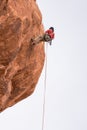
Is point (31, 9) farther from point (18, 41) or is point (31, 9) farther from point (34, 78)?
point (34, 78)

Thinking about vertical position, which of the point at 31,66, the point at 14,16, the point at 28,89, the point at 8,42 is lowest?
the point at 28,89

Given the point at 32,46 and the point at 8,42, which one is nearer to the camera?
the point at 8,42

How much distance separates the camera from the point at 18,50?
34.3ft

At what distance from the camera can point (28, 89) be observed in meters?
14.0

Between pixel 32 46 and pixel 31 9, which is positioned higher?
pixel 31 9

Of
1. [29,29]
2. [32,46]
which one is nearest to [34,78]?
[32,46]

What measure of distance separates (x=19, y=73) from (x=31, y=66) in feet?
1.80

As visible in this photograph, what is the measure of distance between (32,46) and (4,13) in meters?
2.46

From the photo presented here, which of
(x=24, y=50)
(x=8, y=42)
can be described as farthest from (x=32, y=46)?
(x=8, y=42)

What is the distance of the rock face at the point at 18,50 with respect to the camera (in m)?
9.73

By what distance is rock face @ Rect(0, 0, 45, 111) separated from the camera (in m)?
9.73

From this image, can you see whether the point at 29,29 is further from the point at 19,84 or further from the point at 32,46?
the point at 19,84

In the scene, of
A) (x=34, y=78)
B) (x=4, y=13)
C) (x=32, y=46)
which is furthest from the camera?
(x=34, y=78)

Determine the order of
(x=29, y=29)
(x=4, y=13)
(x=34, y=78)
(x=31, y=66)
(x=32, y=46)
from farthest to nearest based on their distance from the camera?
(x=34, y=78) < (x=31, y=66) < (x=32, y=46) < (x=29, y=29) < (x=4, y=13)
